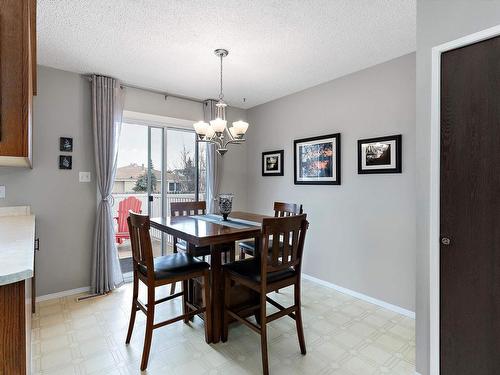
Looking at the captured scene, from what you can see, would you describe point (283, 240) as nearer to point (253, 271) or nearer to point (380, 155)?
point (253, 271)

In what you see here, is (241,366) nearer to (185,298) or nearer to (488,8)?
(185,298)

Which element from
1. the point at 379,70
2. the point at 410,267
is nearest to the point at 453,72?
the point at 379,70

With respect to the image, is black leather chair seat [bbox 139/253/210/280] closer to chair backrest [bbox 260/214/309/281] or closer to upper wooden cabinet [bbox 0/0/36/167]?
chair backrest [bbox 260/214/309/281]

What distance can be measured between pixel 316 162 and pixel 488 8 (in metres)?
2.08

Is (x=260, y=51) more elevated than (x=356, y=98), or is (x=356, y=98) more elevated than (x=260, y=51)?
(x=260, y=51)

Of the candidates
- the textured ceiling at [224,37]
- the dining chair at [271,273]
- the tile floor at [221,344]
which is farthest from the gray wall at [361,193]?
the dining chair at [271,273]

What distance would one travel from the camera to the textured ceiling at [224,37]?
189 centimetres

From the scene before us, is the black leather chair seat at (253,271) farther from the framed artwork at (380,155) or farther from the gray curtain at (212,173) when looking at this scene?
the gray curtain at (212,173)

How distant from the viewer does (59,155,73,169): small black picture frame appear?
291 cm

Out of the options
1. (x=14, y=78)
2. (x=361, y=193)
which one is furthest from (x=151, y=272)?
(x=361, y=193)

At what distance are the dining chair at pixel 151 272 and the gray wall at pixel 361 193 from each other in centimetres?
170

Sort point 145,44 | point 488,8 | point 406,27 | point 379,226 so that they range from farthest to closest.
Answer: point 379,226 → point 145,44 → point 406,27 → point 488,8

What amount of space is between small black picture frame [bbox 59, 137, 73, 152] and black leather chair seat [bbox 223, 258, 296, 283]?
2208mm

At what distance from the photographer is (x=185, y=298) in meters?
2.39
